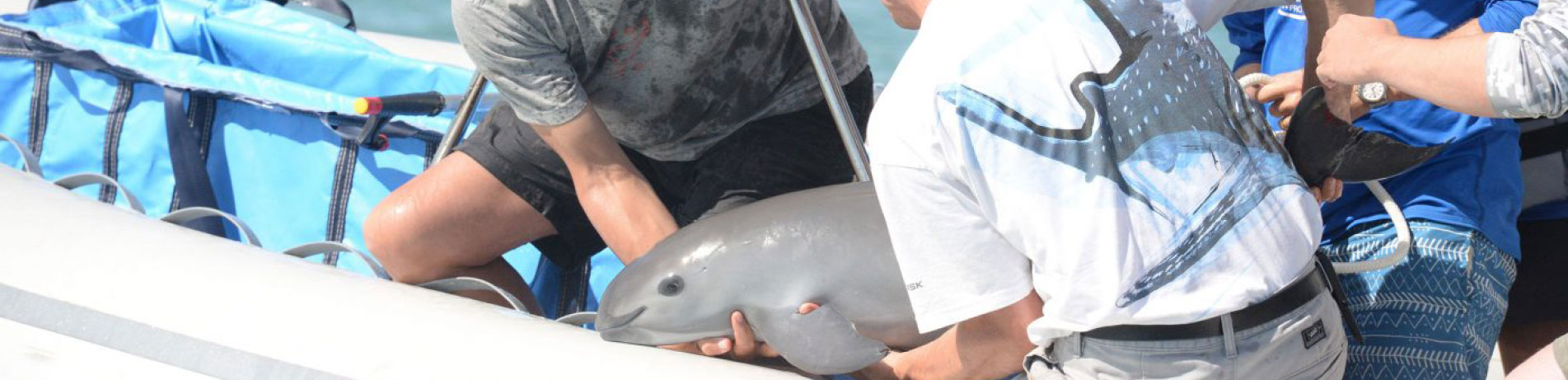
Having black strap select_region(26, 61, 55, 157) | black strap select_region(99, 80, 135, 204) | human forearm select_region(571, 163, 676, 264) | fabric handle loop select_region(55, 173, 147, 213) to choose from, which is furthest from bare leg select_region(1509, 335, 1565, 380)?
black strap select_region(26, 61, 55, 157)

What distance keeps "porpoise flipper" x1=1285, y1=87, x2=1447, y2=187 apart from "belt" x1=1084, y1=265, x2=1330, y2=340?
215 mm

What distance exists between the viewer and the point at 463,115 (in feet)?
6.77

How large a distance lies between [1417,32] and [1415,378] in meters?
0.37

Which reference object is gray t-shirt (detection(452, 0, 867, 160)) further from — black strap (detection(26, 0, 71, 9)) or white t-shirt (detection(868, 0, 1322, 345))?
black strap (detection(26, 0, 71, 9))

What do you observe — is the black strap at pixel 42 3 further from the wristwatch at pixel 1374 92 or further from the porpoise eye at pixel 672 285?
the wristwatch at pixel 1374 92

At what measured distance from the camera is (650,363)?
4.56 ft

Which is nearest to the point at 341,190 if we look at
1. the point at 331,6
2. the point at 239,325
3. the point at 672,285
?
→ the point at 331,6

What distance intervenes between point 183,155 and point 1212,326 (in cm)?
205

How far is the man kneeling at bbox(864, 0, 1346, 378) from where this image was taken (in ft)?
3.53

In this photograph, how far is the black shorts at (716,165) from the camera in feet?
6.31

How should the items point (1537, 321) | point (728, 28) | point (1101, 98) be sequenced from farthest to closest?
1. point (728, 28)
2. point (1537, 321)
3. point (1101, 98)

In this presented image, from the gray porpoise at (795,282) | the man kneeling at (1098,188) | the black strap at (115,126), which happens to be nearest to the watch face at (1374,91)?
the man kneeling at (1098,188)

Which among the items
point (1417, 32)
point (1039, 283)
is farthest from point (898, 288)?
point (1417, 32)

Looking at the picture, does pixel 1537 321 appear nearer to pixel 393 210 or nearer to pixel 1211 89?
pixel 1211 89
